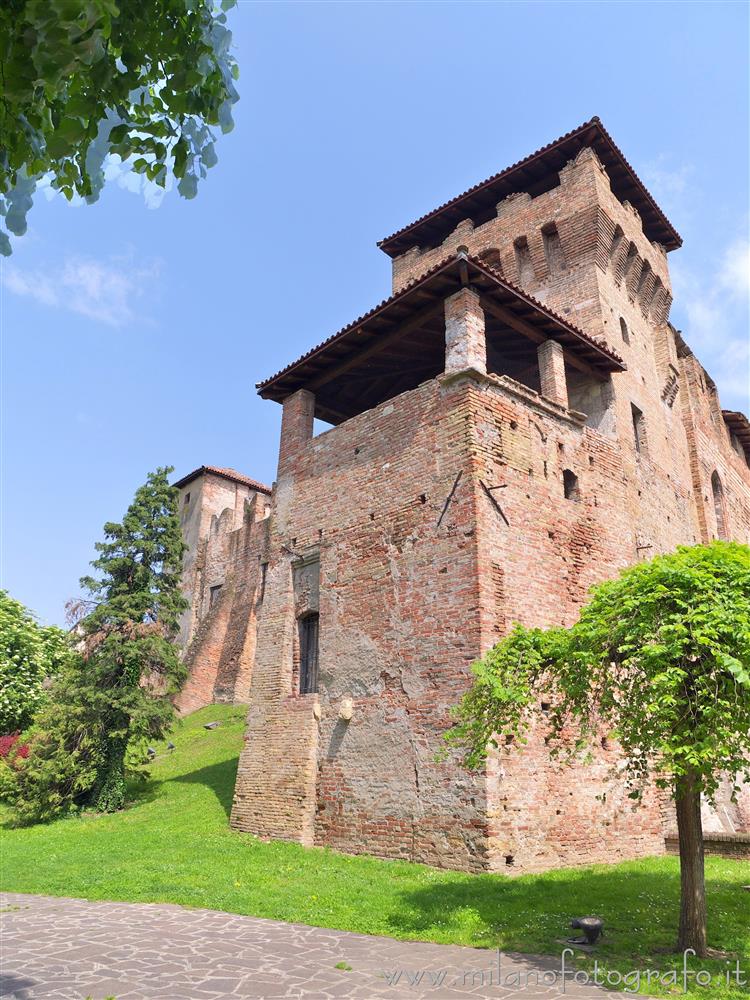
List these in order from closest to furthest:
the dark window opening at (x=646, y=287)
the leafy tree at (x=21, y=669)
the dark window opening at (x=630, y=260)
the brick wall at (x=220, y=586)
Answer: the dark window opening at (x=630, y=260)
the dark window opening at (x=646, y=287)
the leafy tree at (x=21, y=669)
the brick wall at (x=220, y=586)

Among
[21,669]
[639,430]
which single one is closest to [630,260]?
[639,430]

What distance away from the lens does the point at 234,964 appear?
6.74 metres

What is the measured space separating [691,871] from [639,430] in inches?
468

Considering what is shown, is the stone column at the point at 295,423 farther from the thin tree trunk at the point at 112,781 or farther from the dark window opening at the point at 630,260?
the dark window opening at the point at 630,260

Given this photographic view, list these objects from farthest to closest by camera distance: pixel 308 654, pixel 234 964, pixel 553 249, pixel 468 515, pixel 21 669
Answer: pixel 21 669 → pixel 553 249 → pixel 308 654 → pixel 468 515 → pixel 234 964

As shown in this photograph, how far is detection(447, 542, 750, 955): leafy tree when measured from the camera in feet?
19.9

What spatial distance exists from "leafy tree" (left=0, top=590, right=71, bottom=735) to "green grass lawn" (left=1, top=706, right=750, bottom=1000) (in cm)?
994

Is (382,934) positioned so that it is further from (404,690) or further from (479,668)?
(404,690)

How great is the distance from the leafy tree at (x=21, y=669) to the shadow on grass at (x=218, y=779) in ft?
25.3

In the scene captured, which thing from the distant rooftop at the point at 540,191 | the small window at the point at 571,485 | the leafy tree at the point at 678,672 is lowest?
the leafy tree at the point at 678,672

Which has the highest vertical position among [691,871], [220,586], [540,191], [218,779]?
[540,191]

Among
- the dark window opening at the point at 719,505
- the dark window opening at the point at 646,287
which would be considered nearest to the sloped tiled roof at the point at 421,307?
the dark window opening at the point at 646,287

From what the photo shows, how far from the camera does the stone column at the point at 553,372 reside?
46.0 ft

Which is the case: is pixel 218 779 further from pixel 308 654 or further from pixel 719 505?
pixel 719 505
